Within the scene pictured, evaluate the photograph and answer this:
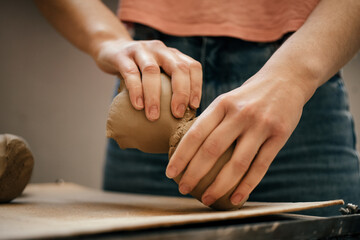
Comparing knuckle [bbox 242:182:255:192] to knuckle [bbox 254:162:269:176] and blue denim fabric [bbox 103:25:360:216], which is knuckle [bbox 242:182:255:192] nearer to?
knuckle [bbox 254:162:269:176]

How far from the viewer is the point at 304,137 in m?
0.88

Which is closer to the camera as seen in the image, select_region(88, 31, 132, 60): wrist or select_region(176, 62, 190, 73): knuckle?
select_region(176, 62, 190, 73): knuckle

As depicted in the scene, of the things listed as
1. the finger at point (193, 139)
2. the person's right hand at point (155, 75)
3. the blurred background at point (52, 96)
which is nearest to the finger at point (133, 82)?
the person's right hand at point (155, 75)

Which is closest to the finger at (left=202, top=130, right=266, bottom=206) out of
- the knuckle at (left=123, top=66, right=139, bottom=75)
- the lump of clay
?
the lump of clay

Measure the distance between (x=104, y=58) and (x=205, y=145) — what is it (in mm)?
376

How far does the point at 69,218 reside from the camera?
1.74 ft

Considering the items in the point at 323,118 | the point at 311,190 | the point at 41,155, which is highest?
the point at 323,118

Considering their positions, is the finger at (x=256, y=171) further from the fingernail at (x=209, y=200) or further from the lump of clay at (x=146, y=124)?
the lump of clay at (x=146, y=124)

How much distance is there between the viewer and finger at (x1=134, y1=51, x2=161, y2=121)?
25.4 inches

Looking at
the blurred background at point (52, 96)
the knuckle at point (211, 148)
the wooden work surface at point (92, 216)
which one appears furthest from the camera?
the blurred background at point (52, 96)

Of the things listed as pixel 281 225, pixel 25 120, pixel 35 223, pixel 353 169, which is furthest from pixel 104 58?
pixel 25 120

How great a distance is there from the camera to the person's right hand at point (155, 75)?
0.65m

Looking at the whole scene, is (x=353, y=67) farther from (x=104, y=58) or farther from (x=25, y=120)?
(x=25, y=120)

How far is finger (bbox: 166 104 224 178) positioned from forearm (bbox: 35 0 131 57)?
17.0 inches
